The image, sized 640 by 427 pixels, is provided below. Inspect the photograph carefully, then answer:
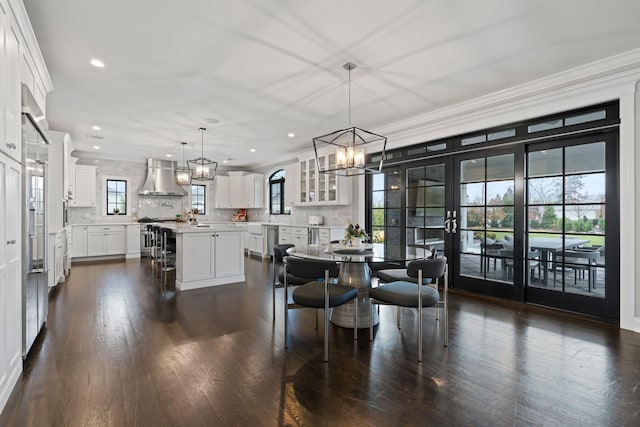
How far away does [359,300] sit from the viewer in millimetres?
3279

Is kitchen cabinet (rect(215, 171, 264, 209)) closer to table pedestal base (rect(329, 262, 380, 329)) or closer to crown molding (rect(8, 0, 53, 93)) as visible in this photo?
crown molding (rect(8, 0, 53, 93))

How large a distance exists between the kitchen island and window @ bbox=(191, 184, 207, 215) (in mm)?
4719

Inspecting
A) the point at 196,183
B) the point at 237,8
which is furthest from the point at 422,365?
→ the point at 196,183

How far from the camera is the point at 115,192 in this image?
27.4 feet

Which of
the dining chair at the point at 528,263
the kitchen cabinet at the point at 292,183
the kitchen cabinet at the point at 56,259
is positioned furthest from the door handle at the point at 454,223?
the kitchen cabinet at the point at 56,259

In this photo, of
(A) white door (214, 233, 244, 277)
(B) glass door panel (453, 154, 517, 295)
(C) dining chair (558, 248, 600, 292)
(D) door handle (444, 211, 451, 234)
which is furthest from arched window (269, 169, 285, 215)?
(C) dining chair (558, 248, 600, 292)

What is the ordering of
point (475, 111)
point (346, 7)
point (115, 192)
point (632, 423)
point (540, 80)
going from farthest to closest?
point (115, 192)
point (475, 111)
point (540, 80)
point (346, 7)
point (632, 423)

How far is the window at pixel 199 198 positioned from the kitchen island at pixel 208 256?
472 centimetres

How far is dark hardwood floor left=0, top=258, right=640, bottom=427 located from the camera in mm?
1846

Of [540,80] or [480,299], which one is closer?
[540,80]

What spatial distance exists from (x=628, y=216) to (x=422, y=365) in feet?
8.72

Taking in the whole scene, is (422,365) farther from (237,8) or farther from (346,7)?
(237,8)

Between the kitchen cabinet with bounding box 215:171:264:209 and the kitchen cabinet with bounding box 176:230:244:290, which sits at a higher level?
the kitchen cabinet with bounding box 215:171:264:209

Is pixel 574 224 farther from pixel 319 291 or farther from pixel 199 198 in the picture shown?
pixel 199 198
